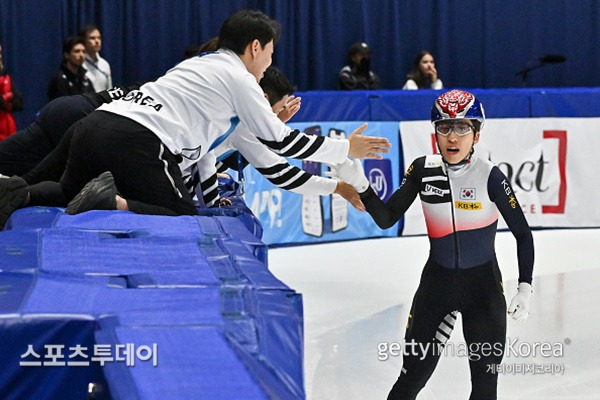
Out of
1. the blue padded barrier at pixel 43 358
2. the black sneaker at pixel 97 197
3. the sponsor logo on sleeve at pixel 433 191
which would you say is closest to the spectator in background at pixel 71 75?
the black sneaker at pixel 97 197

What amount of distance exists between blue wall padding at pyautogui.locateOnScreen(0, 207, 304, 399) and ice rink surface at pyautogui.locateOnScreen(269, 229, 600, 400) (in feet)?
6.59

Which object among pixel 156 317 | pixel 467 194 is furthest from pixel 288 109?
pixel 156 317

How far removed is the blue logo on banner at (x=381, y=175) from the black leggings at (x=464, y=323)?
5455 mm

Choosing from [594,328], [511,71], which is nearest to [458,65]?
[511,71]

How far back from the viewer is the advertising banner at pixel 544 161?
934 cm

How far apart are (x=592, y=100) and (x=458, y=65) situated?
3029 millimetres

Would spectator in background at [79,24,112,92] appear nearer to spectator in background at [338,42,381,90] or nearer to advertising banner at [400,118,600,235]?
spectator in background at [338,42,381,90]

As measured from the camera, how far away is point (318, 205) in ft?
28.6

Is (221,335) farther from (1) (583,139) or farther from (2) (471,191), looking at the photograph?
Answer: (1) (583,139)

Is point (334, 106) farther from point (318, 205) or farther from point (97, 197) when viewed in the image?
point (97, 197)

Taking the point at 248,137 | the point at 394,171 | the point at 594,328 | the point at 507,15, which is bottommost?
the point at 594,328

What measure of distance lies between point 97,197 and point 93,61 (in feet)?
21.7

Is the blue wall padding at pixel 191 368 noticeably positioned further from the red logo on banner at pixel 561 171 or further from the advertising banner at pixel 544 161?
the red logo on banner at pixel 561 171

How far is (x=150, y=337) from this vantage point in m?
1.80
